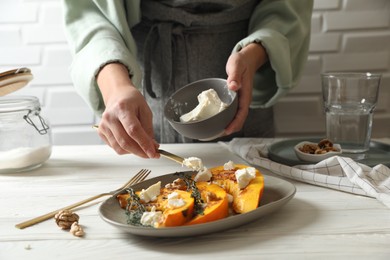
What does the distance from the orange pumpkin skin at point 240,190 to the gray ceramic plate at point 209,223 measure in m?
0.01

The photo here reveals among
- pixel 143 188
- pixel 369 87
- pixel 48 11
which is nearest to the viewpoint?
pixel 143 188

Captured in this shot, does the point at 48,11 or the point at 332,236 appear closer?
the point at 332,236

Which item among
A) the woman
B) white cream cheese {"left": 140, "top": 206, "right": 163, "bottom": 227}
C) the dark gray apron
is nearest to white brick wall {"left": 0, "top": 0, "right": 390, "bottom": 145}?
the woman

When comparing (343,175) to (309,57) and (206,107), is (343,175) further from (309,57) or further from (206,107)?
(309,57)

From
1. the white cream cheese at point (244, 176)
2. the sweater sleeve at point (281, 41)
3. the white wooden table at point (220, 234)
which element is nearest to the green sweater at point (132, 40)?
the sweater sleeve at point (281, 41)

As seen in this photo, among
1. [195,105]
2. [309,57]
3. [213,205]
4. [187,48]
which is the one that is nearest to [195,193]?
[213,205]

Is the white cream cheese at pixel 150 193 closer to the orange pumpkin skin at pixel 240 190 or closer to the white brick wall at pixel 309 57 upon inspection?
the orange pumpkin skin at pixel 240 190

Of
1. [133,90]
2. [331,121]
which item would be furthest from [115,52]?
[331,121]

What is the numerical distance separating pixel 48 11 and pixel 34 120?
1.73ft

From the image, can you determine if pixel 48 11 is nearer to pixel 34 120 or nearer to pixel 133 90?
pixel 34 120

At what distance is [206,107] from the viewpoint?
0.77 m

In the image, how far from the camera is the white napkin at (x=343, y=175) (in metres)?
0.69

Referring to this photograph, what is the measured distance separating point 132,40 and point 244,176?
0.45 metres

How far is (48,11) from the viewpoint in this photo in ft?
4.37
